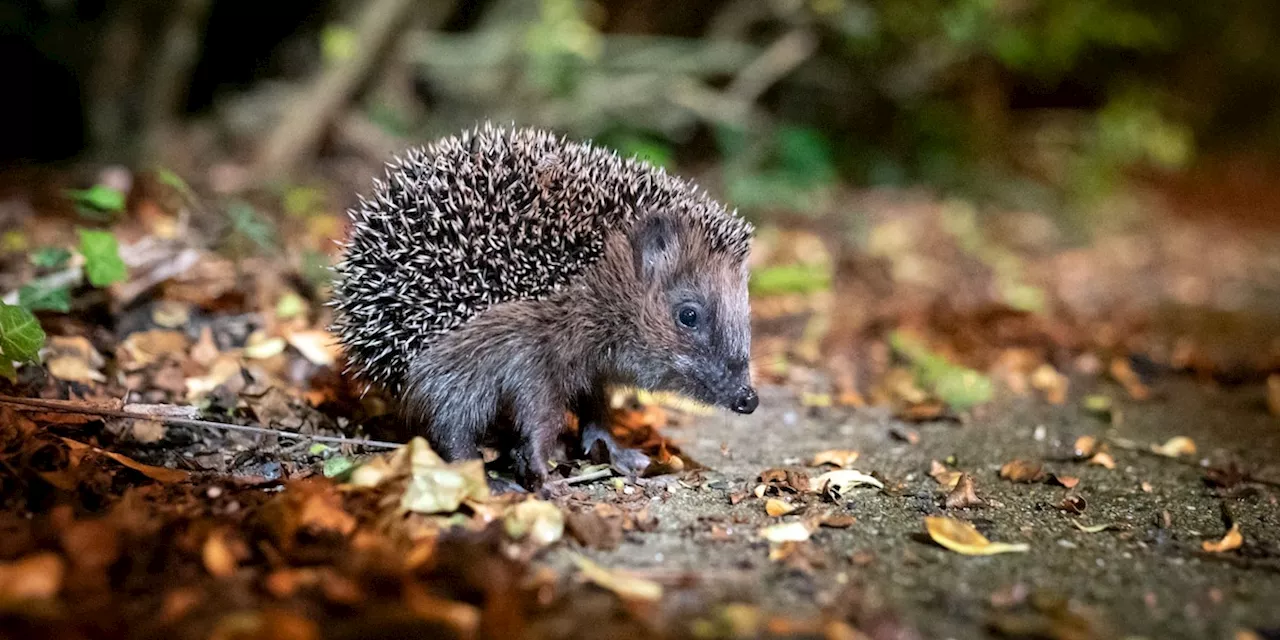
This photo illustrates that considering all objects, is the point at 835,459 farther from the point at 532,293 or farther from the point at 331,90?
the point at 331,90

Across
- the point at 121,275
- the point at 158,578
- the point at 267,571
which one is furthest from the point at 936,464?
the point at 121,275

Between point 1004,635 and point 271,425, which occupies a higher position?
point 1004,635

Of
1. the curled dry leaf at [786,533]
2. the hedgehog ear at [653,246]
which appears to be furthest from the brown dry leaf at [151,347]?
the curled dry leaf at [786,533]

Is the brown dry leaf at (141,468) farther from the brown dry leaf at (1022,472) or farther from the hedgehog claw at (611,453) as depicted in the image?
the brown dry leaf at (1022,472)

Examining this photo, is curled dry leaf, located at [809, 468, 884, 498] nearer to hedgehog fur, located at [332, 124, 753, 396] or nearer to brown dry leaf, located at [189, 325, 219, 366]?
hedgehog fur, located at [332, 124, 753, 396]

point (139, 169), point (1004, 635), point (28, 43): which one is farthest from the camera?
point (28, 43)

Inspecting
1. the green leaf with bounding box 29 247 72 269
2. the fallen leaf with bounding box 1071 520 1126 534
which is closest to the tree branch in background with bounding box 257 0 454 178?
the green leaf with bounding box 29 247 72 269

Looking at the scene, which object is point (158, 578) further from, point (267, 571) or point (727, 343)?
point (727, 343)
